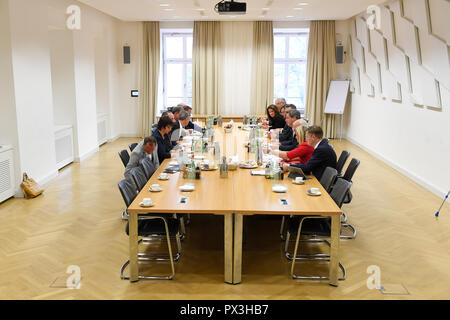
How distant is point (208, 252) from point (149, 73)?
9419mm

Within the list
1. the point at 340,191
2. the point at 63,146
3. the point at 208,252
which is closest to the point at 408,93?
the point at 340,191

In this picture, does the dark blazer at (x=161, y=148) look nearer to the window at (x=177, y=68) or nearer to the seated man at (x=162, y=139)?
the seated man at (x=162, y=139)

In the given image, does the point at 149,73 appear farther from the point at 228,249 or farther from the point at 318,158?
the point at 228,249

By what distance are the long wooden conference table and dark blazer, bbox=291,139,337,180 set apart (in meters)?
0.45

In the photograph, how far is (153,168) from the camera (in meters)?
6.50

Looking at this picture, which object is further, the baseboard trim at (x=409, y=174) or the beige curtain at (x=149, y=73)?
the beige curtain at (x=149, y=73)

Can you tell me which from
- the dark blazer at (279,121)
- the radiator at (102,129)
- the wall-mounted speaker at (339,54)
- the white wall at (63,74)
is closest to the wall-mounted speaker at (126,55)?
the radiator at (102,129)

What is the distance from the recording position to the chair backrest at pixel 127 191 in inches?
195

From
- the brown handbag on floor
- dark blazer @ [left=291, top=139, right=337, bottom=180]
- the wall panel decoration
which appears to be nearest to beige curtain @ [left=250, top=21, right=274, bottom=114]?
the wall panel decoration

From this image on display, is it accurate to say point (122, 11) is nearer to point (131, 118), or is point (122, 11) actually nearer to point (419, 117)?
point (131, 118)

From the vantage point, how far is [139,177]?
568 cm

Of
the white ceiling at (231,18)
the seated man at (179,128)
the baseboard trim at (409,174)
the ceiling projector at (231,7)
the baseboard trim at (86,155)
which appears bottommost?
the baseboard trim at (409,174)

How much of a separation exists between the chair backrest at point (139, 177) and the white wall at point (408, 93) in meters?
5.04

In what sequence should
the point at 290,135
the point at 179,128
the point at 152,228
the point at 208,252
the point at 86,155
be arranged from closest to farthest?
the point at 152,228
the point at 208,252
the point at 290,135
the point at 179,128
the point at 86,155
